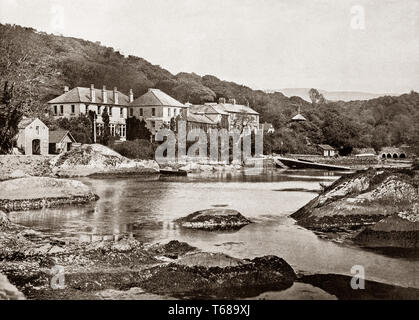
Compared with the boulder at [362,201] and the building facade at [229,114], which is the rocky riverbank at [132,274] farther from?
the building facade at [229,114]

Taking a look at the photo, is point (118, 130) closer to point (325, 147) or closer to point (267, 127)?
point (267, 127)

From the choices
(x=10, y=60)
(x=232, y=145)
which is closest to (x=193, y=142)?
(x=232, y=145)

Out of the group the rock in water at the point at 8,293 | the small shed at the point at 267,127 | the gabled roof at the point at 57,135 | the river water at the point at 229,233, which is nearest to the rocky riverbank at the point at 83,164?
the gabled roof at the point at 57,135

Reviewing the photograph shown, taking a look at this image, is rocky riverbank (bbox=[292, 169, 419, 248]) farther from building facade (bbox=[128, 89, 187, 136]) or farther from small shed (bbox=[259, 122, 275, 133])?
small shed (bbox=[259, 122, 275, 133])

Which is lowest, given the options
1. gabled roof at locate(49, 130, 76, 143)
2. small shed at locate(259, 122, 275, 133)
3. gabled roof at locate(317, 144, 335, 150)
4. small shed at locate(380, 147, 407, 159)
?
small shed at locate(380, 147, 407, 159)

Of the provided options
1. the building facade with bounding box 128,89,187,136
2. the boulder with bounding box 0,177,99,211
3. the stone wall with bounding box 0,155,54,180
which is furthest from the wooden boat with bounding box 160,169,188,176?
the building facade with bounding box 128,89,187,136
